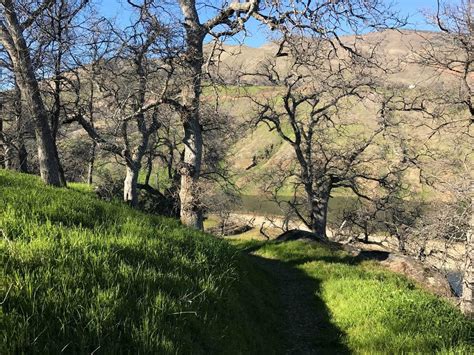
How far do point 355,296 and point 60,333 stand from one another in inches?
277

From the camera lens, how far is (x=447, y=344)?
6246 mm

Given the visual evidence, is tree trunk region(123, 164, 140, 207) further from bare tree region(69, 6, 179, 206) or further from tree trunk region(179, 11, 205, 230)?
tree trunk region(179, 11, 205, 230)

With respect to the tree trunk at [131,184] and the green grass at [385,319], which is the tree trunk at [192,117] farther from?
the tree trunk at [131,184]

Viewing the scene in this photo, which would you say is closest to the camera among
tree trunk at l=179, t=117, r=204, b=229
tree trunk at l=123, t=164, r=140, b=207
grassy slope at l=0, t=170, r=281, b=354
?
grassy slope at l=0, t=170, r=281, b=354

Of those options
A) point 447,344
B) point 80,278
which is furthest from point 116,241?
point 447,344

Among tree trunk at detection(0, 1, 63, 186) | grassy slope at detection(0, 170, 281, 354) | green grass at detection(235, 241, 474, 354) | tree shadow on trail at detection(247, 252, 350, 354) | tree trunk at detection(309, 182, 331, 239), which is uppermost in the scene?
tree trunk at detection(0, 1, 63, 186)

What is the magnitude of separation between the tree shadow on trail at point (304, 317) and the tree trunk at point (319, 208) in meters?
10.8

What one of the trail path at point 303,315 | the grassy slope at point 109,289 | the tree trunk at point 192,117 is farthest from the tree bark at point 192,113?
the grassy slope at point 109,289

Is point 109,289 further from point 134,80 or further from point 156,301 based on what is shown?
point 134,80

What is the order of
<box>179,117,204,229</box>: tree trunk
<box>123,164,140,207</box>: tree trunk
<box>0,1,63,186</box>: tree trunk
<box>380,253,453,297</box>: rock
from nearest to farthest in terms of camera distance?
<box>0,1,63,186</box>: tree trunk, <box>380,253,453,297</box>: rock, <box>179,117,204,229</box>: tree trunk, <box>123,164,140,207</box>: tree trunk

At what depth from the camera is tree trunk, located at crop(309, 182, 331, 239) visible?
24078 mm

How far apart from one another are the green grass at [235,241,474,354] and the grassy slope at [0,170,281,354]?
5.22 feet

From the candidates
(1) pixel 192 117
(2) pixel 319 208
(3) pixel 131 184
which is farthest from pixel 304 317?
(2) pixel 319 208

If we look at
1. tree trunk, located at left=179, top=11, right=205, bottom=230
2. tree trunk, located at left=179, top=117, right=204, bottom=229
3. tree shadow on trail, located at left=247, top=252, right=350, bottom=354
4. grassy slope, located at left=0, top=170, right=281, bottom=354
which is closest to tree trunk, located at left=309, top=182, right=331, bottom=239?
tree shadow on trail, located at left=247, top=252, right=350, bottom=354
